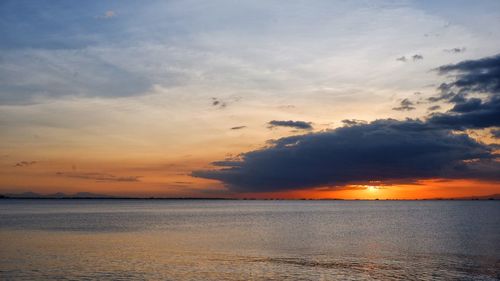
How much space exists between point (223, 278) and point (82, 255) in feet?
71.1

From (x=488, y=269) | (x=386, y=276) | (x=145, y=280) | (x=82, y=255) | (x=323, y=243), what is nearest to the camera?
(x=145, y=280)

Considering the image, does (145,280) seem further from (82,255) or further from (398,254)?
(398,254)

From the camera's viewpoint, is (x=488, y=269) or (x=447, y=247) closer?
(x=488, y=269)

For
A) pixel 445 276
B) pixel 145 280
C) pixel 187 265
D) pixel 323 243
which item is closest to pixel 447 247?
pixel 323 243

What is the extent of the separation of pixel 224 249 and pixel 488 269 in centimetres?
3113

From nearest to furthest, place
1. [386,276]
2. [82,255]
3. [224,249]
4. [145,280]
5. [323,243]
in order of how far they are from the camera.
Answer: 1. [145,280]
2. [386,276]
3. [82,255]
4. [224,249]
5. [323,243]

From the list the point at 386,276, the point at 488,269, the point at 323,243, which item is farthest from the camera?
the point at 323,243

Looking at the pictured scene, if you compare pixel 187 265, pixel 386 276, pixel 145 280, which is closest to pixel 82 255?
pixel 187 265

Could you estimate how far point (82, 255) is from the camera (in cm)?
5512

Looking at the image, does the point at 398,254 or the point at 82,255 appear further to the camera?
the point at 398,254

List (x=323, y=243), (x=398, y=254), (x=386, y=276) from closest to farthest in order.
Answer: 1. (x=386, y=276)
2. (x=398, y=254)
3. (x=323, y=243)

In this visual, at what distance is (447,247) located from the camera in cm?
6694

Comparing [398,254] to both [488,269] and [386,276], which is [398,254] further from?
[386,276]

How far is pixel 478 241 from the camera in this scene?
74.7 metres
